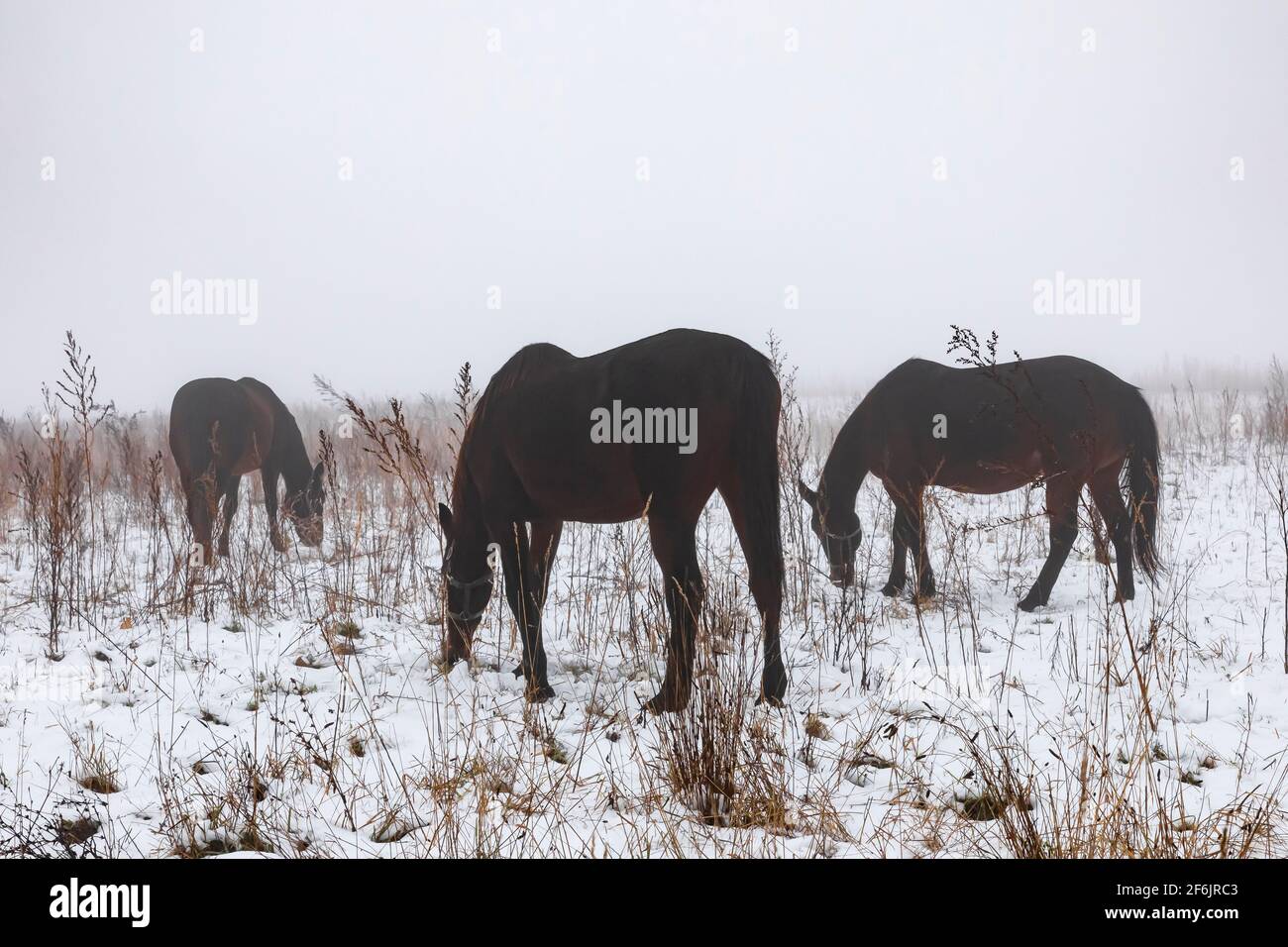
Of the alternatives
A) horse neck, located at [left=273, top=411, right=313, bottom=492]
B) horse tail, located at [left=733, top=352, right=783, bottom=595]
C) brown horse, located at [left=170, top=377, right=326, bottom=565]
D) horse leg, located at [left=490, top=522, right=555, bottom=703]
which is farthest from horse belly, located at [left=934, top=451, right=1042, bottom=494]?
horse neck, located at [left=273, top=411, right=313, bottom=492]

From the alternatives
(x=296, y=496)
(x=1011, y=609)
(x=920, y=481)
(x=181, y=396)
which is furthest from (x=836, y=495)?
(x=181, y=396)

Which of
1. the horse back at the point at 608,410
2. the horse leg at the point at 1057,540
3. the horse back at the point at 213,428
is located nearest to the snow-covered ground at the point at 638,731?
the horse leg at the point at 1057,540

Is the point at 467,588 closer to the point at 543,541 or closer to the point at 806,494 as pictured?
the point at 543,541

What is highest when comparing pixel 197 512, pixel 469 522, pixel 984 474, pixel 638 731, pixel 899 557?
pixel 984 474

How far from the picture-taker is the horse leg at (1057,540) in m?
5.86

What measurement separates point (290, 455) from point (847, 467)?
6722 mm

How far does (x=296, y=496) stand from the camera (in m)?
8.69

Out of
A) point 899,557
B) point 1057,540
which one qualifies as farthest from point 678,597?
point 1057,540

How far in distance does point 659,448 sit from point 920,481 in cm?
368

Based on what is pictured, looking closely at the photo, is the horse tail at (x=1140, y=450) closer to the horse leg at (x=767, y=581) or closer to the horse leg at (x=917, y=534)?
the horse leg at (x=917, y=534)

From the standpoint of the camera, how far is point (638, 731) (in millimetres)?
3500
